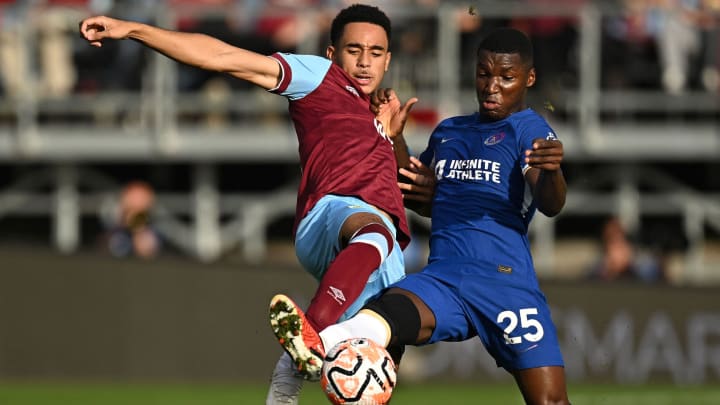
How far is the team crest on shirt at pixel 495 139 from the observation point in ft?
28.0

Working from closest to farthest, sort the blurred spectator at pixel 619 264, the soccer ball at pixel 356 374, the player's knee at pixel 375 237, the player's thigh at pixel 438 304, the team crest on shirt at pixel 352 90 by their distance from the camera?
the soccer ball at pixel 356 374 < the player's knee at pixel 375 237 < the player's thigh at pixel 438 304 < the team crest on shirt at pixel 352 90 < the blurred spectator at pixel 619 264

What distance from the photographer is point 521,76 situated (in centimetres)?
847

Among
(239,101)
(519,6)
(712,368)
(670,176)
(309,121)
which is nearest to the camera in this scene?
(309,121)

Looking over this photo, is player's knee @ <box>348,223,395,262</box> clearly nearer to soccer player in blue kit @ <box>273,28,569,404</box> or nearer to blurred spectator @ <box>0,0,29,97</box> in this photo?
soccer player in blue kit @ <box>273,28,569,404</box>

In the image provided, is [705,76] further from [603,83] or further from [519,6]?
[519,6]

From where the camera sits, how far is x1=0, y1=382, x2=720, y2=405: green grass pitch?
14984mm

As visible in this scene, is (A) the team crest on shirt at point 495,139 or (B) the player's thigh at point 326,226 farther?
(A) the team crest on shirt at point 495,139

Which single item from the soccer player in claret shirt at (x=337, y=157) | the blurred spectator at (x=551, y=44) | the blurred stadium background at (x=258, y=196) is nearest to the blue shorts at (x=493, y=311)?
the soccer player in claret shirt at (x=337, y=157)

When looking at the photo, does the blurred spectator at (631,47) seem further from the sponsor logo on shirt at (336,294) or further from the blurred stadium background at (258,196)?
the sponsor logo on shirt at (336,294)

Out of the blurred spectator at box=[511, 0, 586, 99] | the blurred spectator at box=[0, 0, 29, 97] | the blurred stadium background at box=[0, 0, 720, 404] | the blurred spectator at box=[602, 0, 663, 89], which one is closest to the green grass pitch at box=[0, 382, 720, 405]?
the blurred stadium background at box=[0, 0, 720, 404]

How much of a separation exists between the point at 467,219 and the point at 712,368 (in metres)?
10.3

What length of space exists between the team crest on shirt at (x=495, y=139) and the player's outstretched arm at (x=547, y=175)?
0.36 meters

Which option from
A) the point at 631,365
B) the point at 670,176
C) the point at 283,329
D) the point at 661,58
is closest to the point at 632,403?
the point at 631,365

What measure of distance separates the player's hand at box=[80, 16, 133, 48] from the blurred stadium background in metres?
8.04
